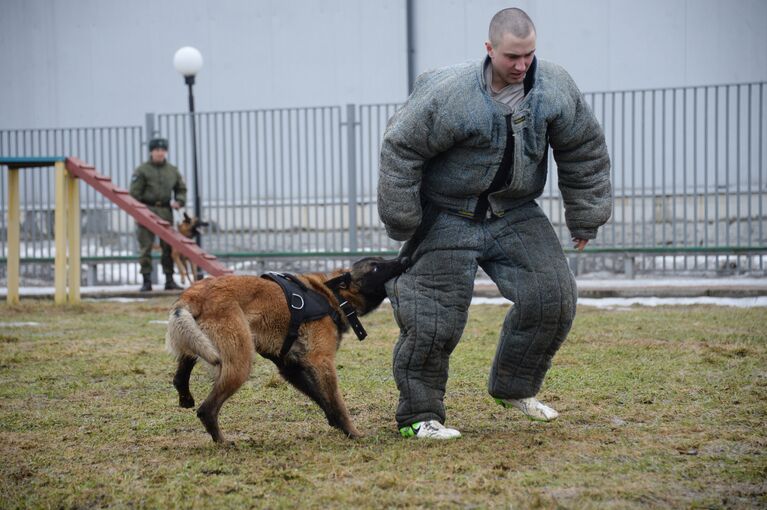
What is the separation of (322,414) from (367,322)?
4.20m

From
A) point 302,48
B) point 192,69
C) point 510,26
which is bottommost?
point 510,26

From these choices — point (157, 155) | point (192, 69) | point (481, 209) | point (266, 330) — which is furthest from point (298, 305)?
point (192, 69)

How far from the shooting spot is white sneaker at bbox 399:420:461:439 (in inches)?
183

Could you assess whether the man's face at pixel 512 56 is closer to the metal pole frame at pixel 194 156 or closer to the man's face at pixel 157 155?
the man's face at pixel 157 155

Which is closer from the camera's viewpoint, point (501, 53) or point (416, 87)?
point (501, 53)

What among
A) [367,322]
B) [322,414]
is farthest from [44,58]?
[322,414]

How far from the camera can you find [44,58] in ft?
62.0

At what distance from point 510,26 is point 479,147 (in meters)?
0.53

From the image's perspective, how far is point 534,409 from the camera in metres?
4.96

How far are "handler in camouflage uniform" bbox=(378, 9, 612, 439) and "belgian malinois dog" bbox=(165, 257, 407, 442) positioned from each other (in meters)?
0.32

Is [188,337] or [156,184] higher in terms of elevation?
[156,184]

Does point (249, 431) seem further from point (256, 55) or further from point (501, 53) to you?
point (256, 55)

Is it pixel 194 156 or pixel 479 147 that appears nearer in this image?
pixel 479 147

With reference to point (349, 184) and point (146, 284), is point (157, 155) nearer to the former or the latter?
point (146, 284)
